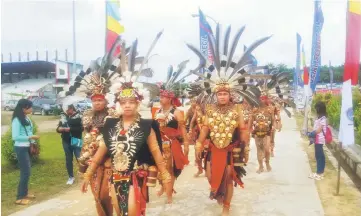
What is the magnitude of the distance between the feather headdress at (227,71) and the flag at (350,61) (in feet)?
5.96

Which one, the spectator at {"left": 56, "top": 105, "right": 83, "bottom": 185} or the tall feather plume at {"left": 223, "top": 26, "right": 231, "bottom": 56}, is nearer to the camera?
the tall feather plume at {"left": 223, "top": 26, "right": 231, "bottom": 56}

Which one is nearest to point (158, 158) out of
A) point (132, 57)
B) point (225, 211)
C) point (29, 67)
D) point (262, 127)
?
point (132, 57)

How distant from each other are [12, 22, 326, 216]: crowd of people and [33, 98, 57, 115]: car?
22625mm

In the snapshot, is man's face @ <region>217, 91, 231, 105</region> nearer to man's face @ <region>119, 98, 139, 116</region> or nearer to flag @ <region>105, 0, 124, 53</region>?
man's face @ <region>119, 98, 139, 116</region>

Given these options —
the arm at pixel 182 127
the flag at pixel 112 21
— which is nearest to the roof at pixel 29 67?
the flag at pixel 112 21

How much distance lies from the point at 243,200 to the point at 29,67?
4626 centimetres

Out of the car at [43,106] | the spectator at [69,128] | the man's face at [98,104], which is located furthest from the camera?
the car at [43,106]

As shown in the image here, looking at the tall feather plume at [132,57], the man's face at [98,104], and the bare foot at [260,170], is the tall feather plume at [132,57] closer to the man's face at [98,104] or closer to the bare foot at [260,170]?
the man's face at [98,104]

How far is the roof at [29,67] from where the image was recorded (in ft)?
153

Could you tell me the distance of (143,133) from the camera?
175 inches

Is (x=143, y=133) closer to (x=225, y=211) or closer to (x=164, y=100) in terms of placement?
(x=225, y=211)

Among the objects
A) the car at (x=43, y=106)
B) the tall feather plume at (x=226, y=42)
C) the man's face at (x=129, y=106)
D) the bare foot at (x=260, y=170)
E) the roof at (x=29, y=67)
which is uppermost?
the roof at (x=29, y=67)

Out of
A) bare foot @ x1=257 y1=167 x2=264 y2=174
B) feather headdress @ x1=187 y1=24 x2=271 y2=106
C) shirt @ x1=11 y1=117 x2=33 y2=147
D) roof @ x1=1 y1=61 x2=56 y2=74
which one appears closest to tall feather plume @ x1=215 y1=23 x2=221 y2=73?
feather headdress @ x1=187 y1=24 x2=271 y2=106

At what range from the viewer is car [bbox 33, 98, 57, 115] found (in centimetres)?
2992
